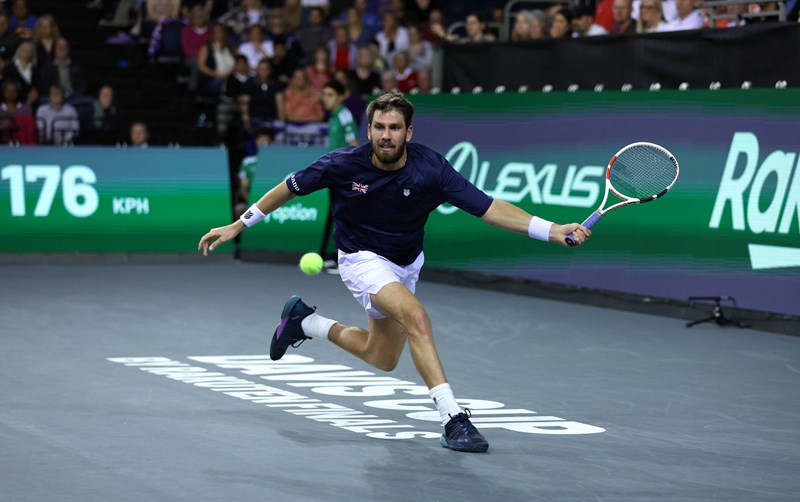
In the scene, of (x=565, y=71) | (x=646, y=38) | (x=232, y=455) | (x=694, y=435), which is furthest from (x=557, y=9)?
(x=232, y=455)

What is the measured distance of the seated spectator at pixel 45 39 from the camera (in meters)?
23.1

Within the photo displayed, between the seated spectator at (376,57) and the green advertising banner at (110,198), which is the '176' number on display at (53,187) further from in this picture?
the seated spectator at (376,57)

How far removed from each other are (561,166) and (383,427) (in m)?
7.74

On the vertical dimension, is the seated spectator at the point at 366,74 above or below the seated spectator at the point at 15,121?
above

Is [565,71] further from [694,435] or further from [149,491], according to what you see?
[149,491]

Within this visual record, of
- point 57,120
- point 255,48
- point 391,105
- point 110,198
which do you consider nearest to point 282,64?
point 255,48

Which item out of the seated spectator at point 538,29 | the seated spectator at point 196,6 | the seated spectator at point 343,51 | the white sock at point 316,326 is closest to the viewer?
the white sock at point 316,326

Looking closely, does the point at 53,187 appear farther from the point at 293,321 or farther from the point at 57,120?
the point at 293,321

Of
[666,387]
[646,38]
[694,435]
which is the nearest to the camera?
[694,435]

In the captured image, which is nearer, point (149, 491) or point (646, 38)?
point (149, 491)

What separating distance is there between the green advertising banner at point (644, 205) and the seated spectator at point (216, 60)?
650 centimetres

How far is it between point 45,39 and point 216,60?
2828 millimetres

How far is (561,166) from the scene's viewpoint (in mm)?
16172

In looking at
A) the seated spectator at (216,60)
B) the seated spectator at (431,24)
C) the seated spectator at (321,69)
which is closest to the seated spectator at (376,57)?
the seated spectator at (321,69)
